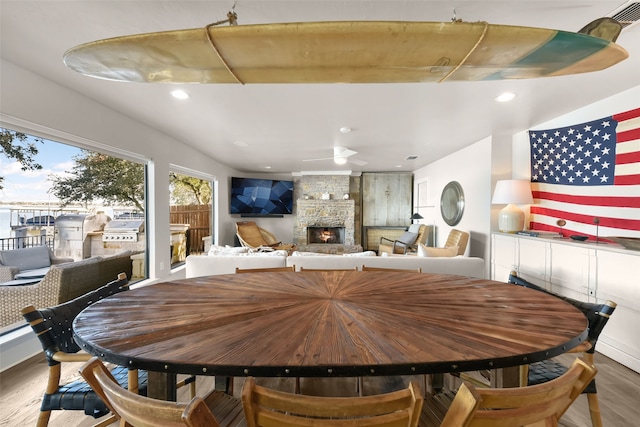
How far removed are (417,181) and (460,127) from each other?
3711 millimetres

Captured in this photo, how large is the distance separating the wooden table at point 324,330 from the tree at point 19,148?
6.61 feet

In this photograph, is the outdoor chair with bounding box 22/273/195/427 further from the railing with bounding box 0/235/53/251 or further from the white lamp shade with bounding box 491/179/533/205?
the white lamp shade with bounding box 491/179/533/205

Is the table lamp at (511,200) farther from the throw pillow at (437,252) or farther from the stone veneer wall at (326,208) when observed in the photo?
the stone veneer wall at (326,208)

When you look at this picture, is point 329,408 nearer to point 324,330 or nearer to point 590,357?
point 324,330

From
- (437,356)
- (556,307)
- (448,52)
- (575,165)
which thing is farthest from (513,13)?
(575,165)

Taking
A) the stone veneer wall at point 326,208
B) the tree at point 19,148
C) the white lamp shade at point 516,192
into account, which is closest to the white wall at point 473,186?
the white lamp shade at point 516,192

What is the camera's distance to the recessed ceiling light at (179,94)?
2.49m

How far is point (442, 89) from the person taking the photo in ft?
7.95

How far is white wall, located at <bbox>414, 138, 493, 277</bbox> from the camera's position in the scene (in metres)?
4.07

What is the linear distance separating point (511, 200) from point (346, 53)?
326 cm

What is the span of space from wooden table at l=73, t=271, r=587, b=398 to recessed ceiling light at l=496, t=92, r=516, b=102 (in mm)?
1965

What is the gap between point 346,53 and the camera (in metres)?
1.22

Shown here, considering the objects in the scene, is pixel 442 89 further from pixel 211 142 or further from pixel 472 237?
pixel 211 142

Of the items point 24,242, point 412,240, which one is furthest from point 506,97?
point 24,242
